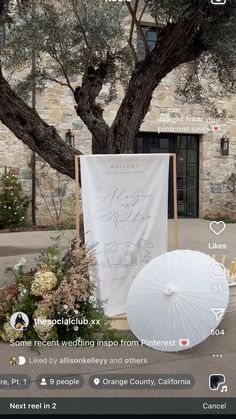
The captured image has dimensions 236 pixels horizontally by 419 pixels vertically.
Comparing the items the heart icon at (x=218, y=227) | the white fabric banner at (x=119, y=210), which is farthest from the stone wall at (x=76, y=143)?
the white fabric banner at (x=119, y=210)

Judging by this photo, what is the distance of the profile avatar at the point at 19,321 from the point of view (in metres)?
2.80

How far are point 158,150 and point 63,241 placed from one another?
411 centimetres

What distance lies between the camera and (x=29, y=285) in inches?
122

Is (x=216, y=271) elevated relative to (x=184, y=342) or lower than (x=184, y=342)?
elevated

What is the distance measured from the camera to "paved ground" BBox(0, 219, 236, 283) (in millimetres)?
5172

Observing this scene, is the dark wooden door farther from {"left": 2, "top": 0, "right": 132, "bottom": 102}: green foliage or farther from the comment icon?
the comment icon

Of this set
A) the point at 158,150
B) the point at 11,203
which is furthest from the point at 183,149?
the point at 11,203

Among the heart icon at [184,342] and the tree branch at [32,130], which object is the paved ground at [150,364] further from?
the tree branch at [32,130]

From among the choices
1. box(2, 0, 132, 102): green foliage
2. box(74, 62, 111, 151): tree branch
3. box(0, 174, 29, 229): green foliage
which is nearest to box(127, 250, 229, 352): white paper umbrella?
box(74, 62, 111, 151): tree branch

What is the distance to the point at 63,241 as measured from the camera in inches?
237

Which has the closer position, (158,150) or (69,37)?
(69,37)

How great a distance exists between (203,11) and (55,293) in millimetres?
2111

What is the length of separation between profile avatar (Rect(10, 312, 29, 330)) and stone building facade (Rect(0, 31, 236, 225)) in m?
5.51

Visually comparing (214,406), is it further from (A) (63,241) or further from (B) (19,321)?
(A) (63,241)
